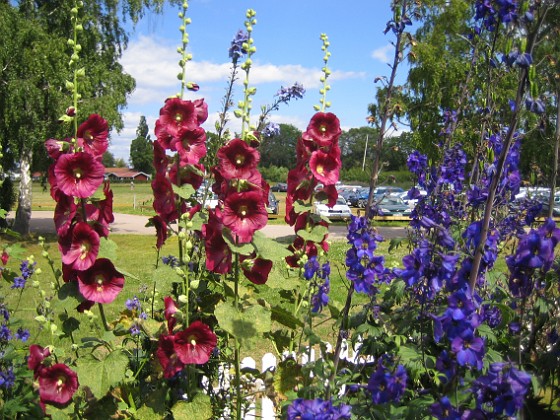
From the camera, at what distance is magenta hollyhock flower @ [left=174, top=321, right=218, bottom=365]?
190 cm

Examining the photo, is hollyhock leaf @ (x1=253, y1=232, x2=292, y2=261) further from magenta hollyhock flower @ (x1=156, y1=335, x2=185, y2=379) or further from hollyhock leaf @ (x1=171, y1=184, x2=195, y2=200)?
magenta hollyhock flower @ (x1=156, y1=335, x2=185, y2=379)

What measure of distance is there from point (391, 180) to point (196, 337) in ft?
3.60

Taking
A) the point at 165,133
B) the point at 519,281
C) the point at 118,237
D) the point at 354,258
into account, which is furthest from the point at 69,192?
the point at 118,237

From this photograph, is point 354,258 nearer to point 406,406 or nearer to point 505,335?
point 406,406

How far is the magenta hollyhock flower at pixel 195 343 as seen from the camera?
6.23 ft

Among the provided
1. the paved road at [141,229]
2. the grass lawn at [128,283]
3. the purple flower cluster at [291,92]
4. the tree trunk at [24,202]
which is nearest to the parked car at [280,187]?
the paved road at [141,229]

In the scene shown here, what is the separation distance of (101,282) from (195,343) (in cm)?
43

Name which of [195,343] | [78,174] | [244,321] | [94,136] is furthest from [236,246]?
[94,136]

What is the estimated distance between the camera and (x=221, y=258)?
80.0 inches

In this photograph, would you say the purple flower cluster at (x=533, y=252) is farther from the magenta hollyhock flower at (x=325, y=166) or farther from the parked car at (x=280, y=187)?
the parked car at (x=280, y=187)

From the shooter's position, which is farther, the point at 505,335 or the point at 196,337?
the point at 505,335

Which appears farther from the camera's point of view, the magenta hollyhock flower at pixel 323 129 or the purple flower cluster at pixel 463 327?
the magenta hollyhock flower at pixel 323 129

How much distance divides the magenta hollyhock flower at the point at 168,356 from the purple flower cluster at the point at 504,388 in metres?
0.98

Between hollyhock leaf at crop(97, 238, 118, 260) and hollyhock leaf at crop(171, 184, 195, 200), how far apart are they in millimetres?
313
